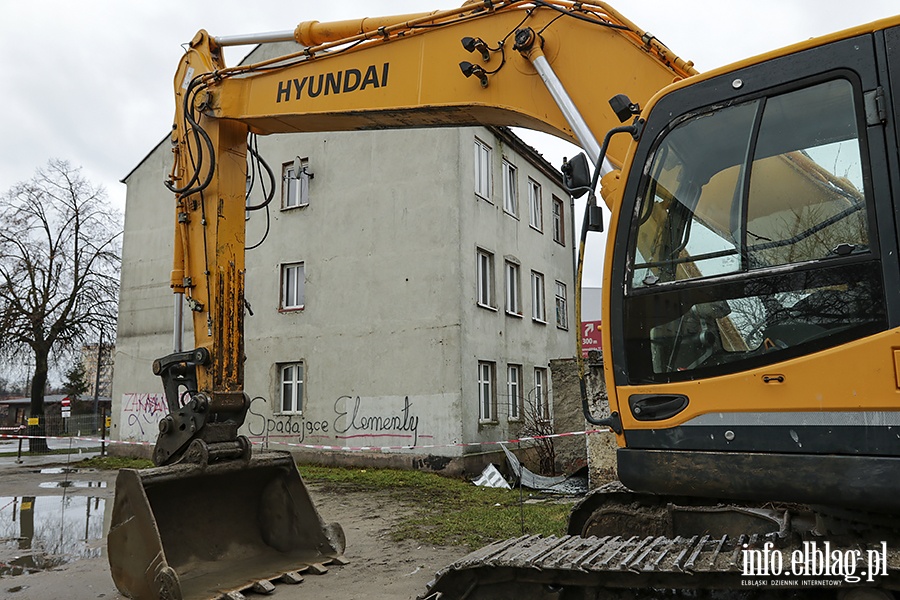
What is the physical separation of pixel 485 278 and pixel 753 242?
1422 centimetres

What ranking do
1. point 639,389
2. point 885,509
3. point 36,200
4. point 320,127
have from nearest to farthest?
point 885,509 < point 639,389 < point 320,127 < point 36,200

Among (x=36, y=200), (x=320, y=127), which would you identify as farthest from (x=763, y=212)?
(x=36, y=200)

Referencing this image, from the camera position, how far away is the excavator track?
2807 mm

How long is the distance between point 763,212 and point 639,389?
3.24 feet

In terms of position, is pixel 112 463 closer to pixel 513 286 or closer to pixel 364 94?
pixel 513 286

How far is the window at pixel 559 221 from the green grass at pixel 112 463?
535 inches

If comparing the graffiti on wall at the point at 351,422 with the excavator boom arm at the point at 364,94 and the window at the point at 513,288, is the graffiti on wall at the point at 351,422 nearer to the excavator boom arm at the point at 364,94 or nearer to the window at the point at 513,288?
the window at the point at 513,288

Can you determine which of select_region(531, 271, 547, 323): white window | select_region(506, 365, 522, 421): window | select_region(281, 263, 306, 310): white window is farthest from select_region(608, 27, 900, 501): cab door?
select_region(531, 271, 547, 323): white window

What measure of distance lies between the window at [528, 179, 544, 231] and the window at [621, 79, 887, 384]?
16.8 m

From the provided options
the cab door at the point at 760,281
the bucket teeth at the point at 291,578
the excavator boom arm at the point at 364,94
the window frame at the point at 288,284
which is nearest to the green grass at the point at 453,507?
the bucket teeth at the point at 291,578

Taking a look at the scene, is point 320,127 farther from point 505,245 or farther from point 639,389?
point 505,245

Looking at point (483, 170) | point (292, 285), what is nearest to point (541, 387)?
point (483, 170)

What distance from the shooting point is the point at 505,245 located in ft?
59.8

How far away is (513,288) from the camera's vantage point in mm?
18797
